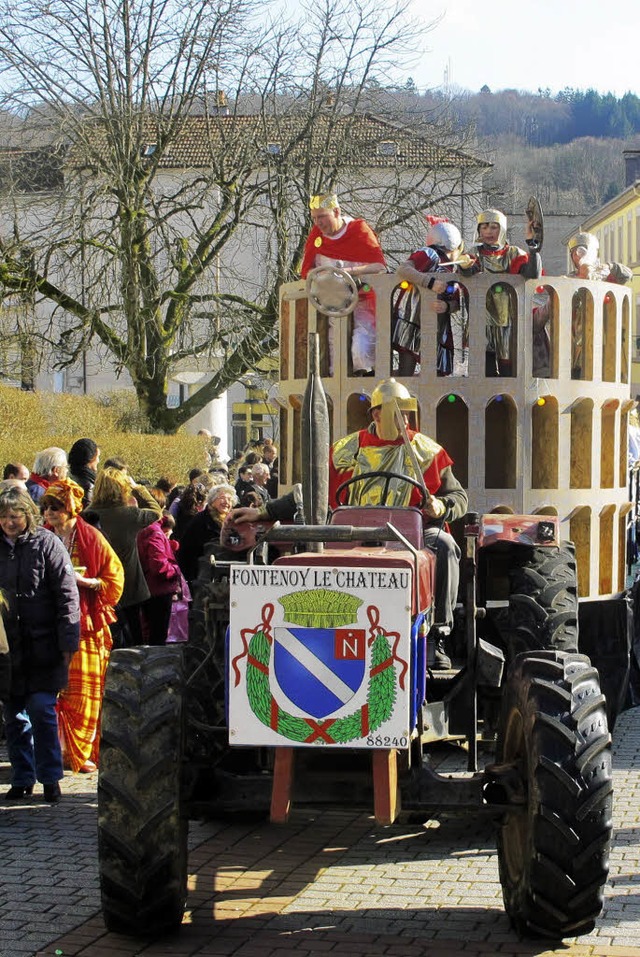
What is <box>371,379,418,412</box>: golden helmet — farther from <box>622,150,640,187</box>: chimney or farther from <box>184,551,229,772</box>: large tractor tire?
<box>622,150,640,187</box>: chimney

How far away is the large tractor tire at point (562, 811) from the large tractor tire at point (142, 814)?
4.48ft

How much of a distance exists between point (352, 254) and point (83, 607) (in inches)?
136

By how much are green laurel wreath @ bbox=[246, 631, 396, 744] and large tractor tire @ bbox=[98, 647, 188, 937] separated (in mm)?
428

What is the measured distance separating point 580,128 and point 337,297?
11801 cm

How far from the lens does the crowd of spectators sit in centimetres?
Result: 863

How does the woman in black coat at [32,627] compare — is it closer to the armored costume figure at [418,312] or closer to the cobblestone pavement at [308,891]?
the cobblestone pavement at [308,891]

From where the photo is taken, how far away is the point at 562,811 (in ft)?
18.1

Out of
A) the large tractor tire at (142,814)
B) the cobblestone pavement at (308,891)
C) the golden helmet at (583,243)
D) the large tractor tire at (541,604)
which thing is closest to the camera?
the large tractor tire at (142,814)

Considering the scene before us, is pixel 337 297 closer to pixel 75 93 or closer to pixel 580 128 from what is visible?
pixel 75 93

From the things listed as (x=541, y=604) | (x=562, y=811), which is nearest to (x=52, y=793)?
(x=541, y=604)

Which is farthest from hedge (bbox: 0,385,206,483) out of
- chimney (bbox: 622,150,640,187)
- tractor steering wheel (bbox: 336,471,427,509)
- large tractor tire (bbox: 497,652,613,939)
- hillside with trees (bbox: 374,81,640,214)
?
chimney (bbox: 622,150,640,187)

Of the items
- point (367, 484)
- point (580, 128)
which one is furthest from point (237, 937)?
point (580, 128)

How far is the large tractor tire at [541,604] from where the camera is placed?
8508 millimetres

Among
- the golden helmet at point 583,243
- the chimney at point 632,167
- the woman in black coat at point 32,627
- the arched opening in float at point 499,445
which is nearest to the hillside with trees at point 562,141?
the chimney at point 632,167
